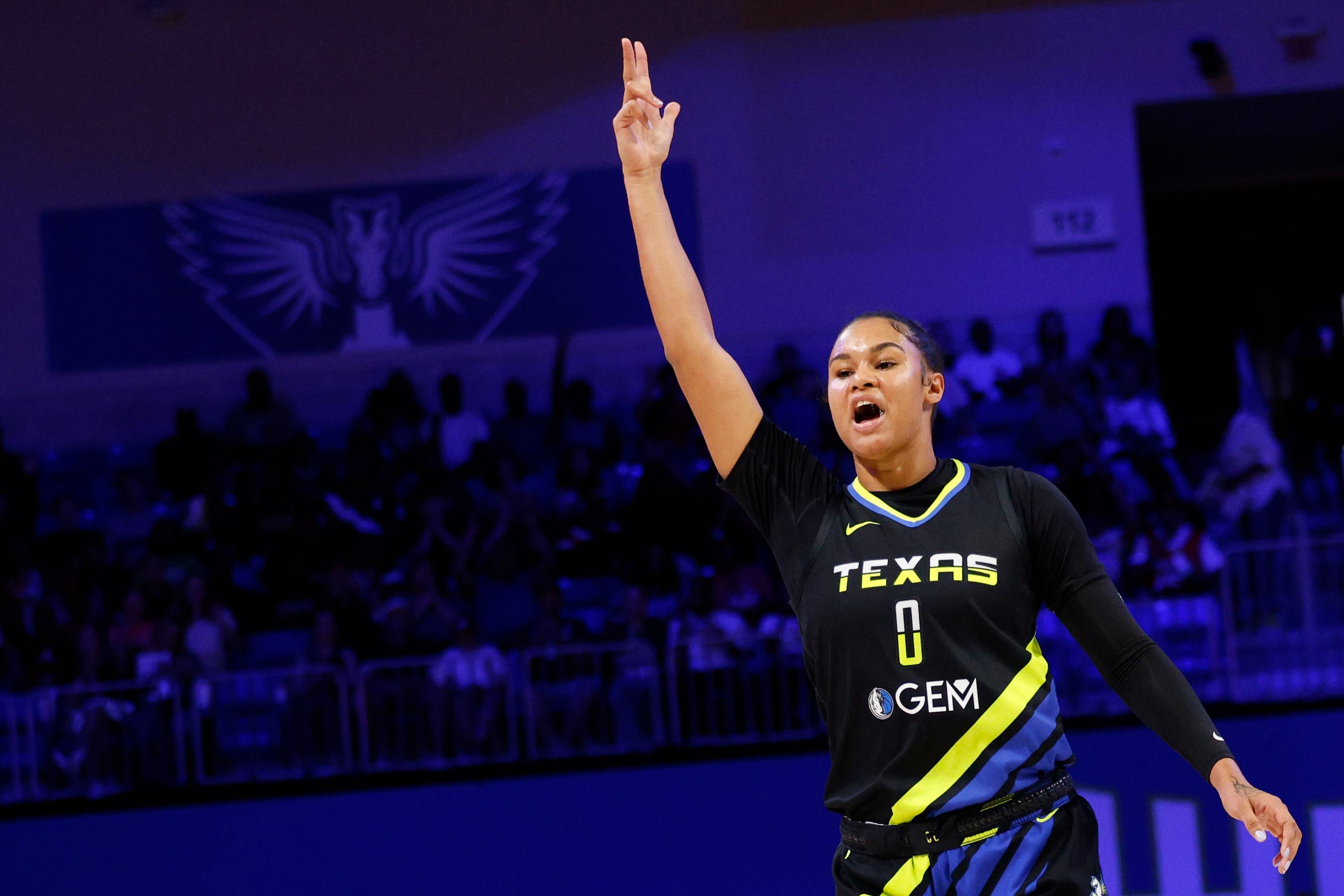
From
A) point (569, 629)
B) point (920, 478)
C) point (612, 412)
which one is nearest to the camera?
point (920, 478)

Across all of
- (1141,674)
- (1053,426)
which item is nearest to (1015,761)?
(1141,674)

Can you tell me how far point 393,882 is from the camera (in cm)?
523

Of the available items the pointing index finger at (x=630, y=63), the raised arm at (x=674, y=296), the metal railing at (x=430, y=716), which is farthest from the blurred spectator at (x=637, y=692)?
the pointing index finger at (x=630, y=63)

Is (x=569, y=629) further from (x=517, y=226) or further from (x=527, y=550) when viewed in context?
(x=517, y=226)

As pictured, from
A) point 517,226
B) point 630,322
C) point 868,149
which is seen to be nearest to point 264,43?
point 517,226

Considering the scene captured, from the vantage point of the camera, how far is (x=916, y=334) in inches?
81.7

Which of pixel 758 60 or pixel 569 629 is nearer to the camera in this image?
pixel 569 629

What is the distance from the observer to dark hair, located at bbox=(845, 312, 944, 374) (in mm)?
2057

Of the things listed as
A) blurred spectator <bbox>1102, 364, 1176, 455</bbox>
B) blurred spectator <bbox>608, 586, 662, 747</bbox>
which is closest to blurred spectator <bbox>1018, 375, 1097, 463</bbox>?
blurred spectator <bbox>1102, 364, 1176, 455</bbox>

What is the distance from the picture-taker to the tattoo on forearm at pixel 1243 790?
5.97 feet

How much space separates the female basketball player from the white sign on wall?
283 inches

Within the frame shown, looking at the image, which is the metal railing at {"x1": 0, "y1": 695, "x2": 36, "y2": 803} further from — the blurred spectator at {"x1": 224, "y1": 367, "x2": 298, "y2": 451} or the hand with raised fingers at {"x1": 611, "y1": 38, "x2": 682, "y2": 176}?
the hand with raised fingers at {"x1": 611, "y1": 38, "x2": 682, "y2": 176}

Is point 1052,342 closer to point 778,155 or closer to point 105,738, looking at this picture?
point 778,155

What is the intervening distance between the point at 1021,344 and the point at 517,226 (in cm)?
317
